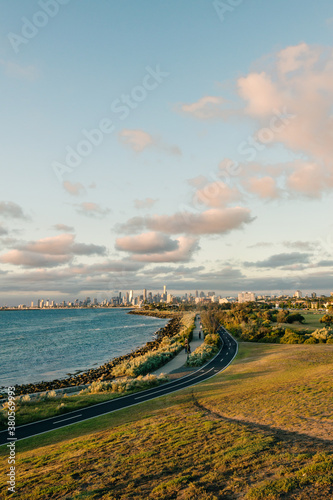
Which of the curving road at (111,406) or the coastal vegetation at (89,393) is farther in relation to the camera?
the coastal vegetation at (89,393)

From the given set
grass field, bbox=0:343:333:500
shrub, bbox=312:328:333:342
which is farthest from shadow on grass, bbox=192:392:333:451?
shrub, bbox=312:328:333:342

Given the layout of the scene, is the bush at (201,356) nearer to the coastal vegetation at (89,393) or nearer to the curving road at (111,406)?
the curving road at (111,406)

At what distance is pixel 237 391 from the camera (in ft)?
68.3

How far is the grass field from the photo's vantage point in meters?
7.97

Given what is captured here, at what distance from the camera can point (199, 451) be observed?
10.5m

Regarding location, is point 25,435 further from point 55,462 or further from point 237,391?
point 237,391

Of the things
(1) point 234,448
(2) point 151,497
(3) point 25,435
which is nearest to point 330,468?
(1) point 234,448

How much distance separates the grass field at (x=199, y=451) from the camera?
26.2 ft

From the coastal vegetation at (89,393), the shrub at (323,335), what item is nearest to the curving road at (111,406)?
the coastal vegetation at (89,393)

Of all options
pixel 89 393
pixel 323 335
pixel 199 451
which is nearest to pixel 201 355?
pixel 89 393

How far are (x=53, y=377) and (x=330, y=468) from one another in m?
40.0

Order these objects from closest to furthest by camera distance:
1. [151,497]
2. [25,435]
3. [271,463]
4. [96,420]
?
[151,497], [271,463], [25,435], [96,420]

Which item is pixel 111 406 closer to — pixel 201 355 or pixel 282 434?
pixel 282 434

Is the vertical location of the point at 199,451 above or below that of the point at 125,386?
above
